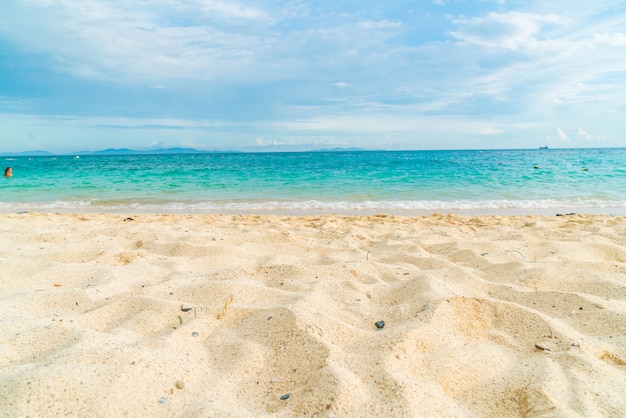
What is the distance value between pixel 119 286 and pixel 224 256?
3.40 feet

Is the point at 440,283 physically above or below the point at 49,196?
above

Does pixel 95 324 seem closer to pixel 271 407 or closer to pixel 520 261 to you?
pixel 271 407

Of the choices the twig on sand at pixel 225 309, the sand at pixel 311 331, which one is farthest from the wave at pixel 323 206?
the twig on sand at pixel 225 309

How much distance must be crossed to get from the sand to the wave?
4.73 meters

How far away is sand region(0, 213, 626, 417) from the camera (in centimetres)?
143

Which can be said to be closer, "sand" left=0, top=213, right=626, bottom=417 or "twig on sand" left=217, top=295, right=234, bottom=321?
"sand" left=0, top=213, right=626, bottom=417

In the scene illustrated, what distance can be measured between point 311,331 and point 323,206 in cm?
711

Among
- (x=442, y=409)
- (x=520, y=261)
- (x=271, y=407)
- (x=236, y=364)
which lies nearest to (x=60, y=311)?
(x=236, y=364)

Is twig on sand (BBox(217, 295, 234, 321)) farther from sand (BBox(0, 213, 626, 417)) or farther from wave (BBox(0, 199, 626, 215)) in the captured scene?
wave (BBox(0, 199, 626, 215))

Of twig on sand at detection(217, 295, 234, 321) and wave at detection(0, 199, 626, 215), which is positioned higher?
twig on sand at detection(217, 295, 234, 321)

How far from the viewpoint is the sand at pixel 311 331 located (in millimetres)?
1431

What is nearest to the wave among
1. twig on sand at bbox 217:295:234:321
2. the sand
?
the sand

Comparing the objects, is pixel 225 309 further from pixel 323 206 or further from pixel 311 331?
pixel 323 206

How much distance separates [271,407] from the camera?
145 centimetres
